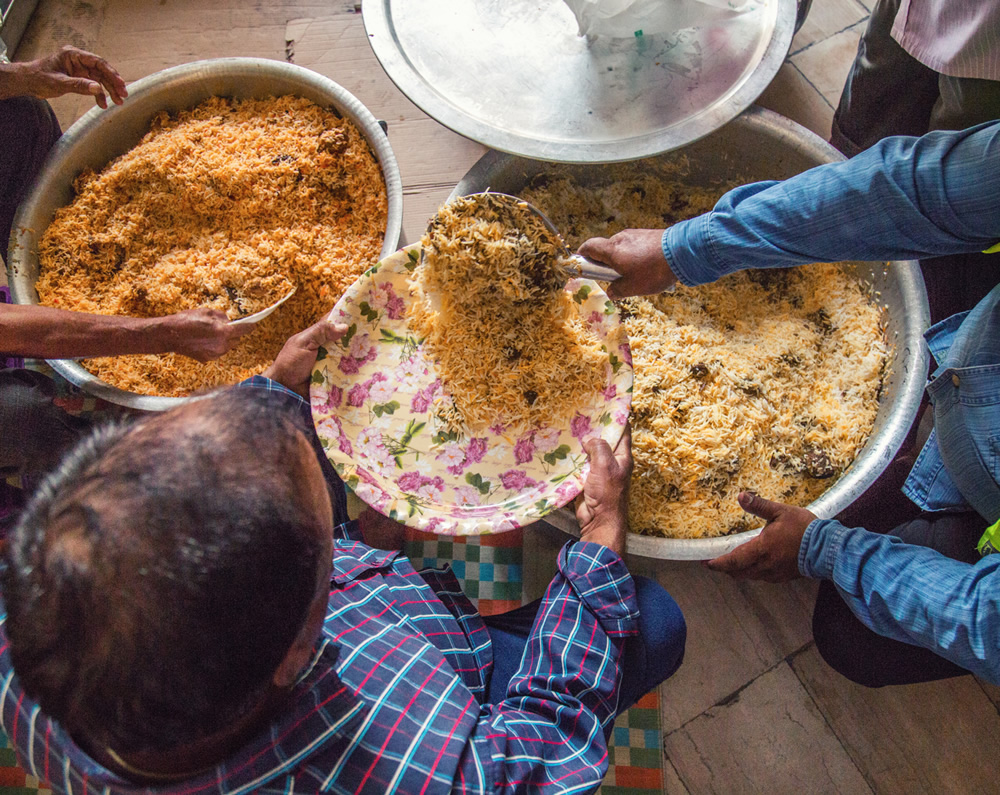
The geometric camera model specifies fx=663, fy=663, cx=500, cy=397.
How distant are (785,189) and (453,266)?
2.03 feet

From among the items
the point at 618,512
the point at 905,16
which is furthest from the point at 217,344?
the point at 905,16

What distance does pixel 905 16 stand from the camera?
1408 millimetres

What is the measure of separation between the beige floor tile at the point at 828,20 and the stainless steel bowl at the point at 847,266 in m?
0.75

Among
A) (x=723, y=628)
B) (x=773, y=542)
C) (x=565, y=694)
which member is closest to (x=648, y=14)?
(x=773, y=542)

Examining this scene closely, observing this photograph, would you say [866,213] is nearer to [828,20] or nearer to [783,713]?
[783,713]

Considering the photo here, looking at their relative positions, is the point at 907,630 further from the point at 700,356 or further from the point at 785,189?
the point at 785,189

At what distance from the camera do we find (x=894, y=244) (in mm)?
1124

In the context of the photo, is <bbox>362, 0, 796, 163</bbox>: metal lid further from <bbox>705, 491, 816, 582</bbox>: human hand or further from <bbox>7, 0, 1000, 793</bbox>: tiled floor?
<bbox>705, 491, 816, 582</bbox>: human hand

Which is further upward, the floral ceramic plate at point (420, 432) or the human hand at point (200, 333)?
the human hand at point (200, 333)

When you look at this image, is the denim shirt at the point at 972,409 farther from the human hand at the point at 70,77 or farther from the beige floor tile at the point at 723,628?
the human hand at the point at 70,77

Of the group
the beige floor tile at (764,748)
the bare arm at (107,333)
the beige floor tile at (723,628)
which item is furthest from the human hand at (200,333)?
the beige floor tile at (764,748)

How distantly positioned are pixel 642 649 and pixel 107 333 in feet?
4.33

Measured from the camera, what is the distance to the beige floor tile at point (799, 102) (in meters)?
2.11

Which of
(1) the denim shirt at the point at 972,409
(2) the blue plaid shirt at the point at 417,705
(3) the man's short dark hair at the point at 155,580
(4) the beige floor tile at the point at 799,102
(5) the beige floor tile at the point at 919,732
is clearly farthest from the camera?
(4) the beige floor tile at the point at 799,102
